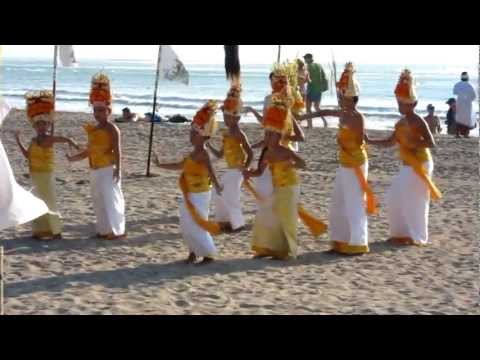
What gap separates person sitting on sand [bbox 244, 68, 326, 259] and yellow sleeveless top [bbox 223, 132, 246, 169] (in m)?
1.20

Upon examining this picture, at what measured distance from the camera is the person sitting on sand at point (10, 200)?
4.93m

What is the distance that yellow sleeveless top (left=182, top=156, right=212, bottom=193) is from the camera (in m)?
8.92

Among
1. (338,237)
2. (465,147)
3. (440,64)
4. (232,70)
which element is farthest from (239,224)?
(440,64)

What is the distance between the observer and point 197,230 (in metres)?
8.98

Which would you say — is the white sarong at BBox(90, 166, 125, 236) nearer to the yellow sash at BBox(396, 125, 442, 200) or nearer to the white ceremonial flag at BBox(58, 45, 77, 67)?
the yellow sash at BBox(396, 125, 442, 200)

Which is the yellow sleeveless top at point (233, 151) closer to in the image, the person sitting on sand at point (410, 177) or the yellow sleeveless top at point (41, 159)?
the person sitting on sand at point (410, 177)

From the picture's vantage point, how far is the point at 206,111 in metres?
8.95

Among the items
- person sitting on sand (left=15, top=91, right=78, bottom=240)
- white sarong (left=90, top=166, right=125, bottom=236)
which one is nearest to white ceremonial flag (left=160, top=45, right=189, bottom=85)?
person sitting on sand (left=15, top=91, right=78, bottom=240)

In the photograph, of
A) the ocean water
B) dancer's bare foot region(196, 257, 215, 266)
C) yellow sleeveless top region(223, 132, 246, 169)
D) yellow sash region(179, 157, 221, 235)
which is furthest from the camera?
the ocean water

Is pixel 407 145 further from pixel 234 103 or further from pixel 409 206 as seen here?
pixel 234 103

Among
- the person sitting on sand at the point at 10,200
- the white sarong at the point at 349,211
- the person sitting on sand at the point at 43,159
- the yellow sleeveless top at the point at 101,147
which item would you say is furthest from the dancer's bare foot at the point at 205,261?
the person sitting on sand at the point at 10,200

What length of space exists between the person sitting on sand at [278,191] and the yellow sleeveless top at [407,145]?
1.47 metres

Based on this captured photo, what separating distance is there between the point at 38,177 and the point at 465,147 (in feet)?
39.5
